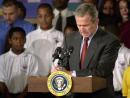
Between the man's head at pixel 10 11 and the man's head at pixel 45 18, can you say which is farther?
the man's head at pixel 10 11

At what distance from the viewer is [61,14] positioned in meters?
5.20

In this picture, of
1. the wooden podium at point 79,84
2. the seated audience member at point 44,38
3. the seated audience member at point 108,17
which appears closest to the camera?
the wooden podium at point 79,84

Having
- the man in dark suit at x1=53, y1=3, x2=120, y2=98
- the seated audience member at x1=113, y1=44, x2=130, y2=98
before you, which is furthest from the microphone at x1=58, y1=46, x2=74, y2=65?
the seated audience member at x1=113, y1=44, x2=130, y2=98

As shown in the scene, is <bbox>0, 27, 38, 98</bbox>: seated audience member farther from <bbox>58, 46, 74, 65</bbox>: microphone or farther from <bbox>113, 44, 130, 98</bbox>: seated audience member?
<bbox>58, 46, 74, 65</bbox>: microphone

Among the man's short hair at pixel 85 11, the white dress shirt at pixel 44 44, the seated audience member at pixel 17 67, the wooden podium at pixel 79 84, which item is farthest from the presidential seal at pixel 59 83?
the white dress shirt at pixel 44 44

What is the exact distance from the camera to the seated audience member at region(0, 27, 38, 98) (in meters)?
4.28

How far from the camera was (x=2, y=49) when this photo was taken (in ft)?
15.6

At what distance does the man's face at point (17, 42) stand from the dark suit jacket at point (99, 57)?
5.82ft

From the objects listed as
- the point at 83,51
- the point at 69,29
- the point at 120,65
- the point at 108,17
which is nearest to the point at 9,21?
the point at 69,29

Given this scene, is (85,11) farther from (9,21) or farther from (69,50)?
(9,21)

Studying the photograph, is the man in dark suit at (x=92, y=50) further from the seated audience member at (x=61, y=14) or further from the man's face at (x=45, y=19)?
the seated audience member at (x=61, y=14)

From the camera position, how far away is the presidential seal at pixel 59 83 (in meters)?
2.32

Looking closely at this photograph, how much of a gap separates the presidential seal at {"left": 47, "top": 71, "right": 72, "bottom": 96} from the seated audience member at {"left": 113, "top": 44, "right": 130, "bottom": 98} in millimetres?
1767

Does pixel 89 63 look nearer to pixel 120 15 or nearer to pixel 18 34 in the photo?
pixel 18 34
